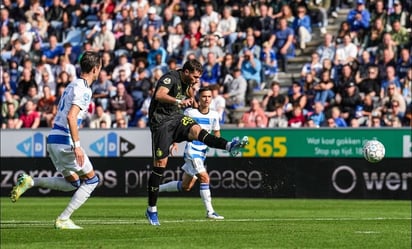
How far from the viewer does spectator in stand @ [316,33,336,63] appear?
30938 millimetres

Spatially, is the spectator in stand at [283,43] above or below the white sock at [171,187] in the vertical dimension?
above

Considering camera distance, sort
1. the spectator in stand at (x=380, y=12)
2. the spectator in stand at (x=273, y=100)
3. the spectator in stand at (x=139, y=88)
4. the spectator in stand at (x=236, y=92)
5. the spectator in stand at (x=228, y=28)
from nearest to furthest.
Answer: the spectator in stand at (x=273, y=100)
the spectator in stand at (x=380, y=12)
the spectator in stand at (x=236, y=92)
the spectator in stand at (x=139, y=88)
the spectator in stand at (x=228, y=28)

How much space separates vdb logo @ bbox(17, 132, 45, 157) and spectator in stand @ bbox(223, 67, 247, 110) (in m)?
5.36

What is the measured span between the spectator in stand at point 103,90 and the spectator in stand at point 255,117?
460 cm

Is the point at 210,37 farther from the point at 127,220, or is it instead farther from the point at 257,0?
the point at 127,220

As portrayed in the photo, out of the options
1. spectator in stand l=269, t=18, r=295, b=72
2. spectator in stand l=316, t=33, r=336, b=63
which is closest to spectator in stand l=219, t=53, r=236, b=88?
spectator in stand l=269, t=18, r=295, b=72

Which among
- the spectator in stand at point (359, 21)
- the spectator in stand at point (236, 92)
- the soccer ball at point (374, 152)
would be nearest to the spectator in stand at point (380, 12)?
the spectator in stand at point (359, 21)

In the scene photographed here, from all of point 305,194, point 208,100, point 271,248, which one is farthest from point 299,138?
point 271,248

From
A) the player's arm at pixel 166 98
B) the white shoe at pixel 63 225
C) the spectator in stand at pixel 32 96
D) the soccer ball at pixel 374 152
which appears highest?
the player's arm at pixel 166 98

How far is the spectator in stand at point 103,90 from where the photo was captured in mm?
32500

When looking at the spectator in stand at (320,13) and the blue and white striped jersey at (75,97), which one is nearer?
the blue and white striped jersey at (75,97)

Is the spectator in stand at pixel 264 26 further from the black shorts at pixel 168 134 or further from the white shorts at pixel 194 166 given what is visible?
the black shorts at pixel 168 134

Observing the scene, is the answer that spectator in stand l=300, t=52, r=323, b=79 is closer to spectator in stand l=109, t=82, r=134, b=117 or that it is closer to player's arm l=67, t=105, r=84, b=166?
spectator in stand l=109, t=82, r=134, b=117

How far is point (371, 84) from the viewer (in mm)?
29391
